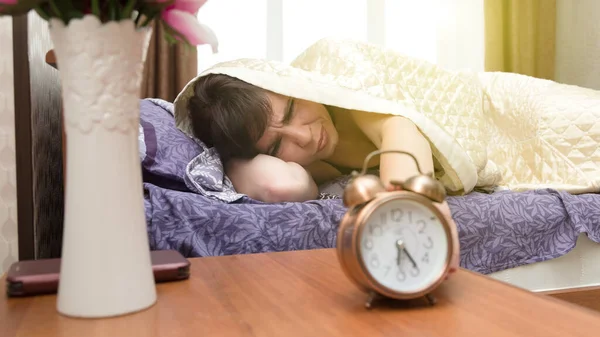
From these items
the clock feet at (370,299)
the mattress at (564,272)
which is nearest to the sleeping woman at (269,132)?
the mattress at (564,272)

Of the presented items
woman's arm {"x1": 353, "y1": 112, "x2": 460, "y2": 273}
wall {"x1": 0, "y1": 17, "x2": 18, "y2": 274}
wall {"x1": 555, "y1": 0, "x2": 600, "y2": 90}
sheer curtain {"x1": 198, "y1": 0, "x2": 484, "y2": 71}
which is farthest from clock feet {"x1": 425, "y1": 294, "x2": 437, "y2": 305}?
wall {"x1": 555, "y1": 0, "x2": 600, "y2": 90}

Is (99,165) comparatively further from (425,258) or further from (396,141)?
(396,141)

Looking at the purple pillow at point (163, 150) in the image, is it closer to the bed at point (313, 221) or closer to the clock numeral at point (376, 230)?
the bed at point (313, 221)

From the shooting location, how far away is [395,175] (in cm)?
102

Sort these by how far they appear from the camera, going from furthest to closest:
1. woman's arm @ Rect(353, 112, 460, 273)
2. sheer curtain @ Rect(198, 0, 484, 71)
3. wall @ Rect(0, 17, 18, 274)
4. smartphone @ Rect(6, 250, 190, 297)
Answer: sheer curtain @ Rect(198, 0, 484, 71) < wall @ Rect(0, 17, 18, 274) < woman's arm @ Rect(353, 112, 460, 273) < smartphone @ Rect(6, 250, 190, 297)

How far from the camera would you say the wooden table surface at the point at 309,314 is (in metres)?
0.53

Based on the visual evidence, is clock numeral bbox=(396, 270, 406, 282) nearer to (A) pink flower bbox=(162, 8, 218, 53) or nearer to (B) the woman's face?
(A) pink flower bbox=(162, 8, 218, 53)

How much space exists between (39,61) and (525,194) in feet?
3.82

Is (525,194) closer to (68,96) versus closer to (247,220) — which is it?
(247,220)

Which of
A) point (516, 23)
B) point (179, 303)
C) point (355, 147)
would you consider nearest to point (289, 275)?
point (179, 303)

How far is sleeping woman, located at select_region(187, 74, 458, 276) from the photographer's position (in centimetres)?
127

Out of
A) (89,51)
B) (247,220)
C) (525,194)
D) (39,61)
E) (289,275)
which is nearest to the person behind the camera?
(89,51)

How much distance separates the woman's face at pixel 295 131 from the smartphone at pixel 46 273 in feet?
1.81

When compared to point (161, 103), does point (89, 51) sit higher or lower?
Result: higher
